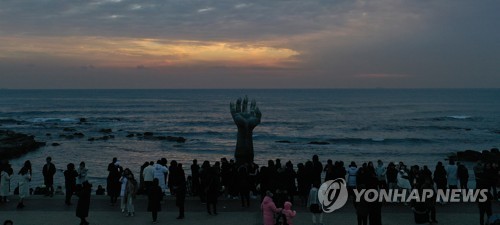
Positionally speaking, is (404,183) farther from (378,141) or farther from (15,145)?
(378,141)

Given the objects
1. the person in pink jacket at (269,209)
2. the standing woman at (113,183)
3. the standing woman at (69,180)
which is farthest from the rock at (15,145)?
the person in pink jacket at (269,209)

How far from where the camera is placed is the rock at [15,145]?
37.8 m

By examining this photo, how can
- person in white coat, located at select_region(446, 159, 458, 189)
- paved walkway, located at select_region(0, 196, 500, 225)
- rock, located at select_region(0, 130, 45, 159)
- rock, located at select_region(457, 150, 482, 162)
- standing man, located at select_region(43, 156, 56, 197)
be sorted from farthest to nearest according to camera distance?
rock, located at select_region(0, 130, 45, 159)
rock, located at select_region(457, 150, 482, 162)
person in white coat, located at select_region(446, 159, 458, 189)
standing man, located at select_region(43, 156, 56, 197)
paved walkway, located at select_region(0, 196, 500, 225)

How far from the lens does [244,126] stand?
16.8 m

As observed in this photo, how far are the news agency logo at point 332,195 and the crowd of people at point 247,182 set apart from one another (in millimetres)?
339

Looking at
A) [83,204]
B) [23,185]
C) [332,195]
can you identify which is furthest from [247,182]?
[23,185]

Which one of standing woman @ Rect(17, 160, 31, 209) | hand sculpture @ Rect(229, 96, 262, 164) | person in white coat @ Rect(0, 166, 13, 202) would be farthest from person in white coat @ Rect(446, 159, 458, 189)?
person in white coat @ Rect(0, 166, 13, 202)

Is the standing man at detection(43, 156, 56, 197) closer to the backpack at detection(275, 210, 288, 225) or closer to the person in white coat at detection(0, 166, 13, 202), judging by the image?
the person in white coat at detection(0, 166, 13, 202)

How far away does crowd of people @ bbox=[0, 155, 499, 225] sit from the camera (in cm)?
1093

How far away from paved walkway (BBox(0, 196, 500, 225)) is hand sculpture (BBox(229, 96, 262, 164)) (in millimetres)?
3428

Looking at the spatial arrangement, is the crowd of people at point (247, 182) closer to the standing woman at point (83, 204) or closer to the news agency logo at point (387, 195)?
the standing woman at point (83, 204)

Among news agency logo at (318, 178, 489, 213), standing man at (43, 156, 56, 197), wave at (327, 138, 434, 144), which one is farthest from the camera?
wave at (327, 138, 434, 144)

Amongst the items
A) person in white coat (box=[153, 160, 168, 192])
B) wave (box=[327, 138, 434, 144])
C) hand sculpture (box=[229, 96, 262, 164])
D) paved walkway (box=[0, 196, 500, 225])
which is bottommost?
wave (box=[327, 138, 434, 144])

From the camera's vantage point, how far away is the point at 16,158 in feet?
121
